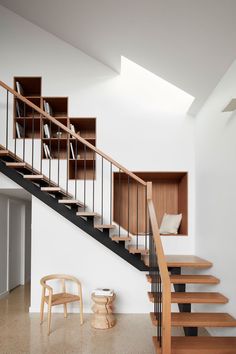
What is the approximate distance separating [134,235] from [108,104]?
2165 millimetres

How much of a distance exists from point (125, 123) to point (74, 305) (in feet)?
9.61

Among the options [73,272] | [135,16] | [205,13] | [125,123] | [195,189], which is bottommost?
[73,272]

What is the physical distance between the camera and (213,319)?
299 cm

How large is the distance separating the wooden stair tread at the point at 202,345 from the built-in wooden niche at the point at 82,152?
9.32ft

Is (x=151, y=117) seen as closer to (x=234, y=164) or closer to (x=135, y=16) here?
(x=135, y=16)

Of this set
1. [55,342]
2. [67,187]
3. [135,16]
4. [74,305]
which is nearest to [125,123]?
[67,187]

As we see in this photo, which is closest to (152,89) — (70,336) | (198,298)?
(198,298)

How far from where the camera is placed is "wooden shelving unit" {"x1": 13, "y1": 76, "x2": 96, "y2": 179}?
517 cm

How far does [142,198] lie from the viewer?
18.7ft

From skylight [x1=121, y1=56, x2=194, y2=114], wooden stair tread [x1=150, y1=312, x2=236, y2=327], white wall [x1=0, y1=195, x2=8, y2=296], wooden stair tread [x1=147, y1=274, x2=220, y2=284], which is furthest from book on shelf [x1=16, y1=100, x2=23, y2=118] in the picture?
wooden stair tread [x1=150, y1=312, x2=236, y2=327]

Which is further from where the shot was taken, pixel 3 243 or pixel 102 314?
pixel 3 243

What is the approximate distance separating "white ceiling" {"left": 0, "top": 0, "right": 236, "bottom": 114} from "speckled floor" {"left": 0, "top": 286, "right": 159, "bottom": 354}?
3.18 m

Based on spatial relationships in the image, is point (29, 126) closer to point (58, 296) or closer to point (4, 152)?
point (4, 152)

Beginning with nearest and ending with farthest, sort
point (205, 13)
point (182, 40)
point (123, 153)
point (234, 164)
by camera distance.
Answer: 1. point (205, 13)
2. point (234, 164)
3. point (182, 40)
4. point (123, 153)
